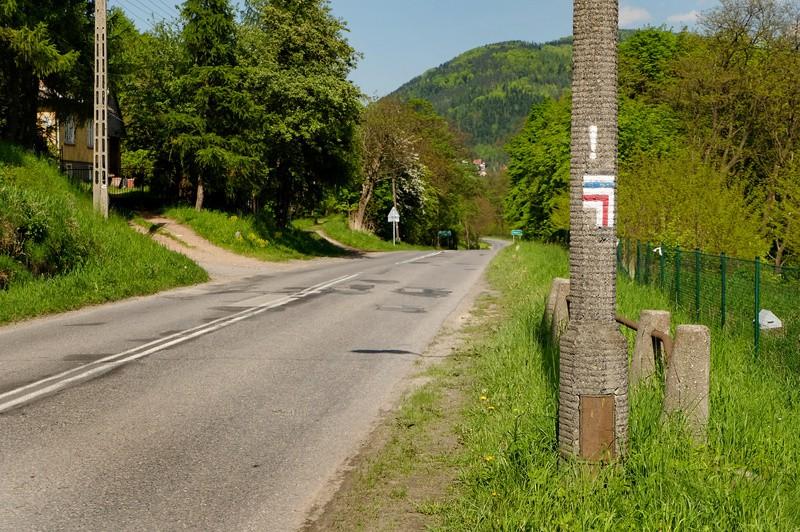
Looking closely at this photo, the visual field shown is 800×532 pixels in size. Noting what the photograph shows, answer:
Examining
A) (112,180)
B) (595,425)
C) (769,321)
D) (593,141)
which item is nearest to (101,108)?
(769,321)

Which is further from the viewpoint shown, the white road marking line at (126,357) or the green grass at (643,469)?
the white road marking line at (126,357)

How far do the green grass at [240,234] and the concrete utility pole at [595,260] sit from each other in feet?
100

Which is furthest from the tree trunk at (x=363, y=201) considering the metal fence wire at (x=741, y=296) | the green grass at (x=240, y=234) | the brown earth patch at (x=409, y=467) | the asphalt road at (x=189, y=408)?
the brown earth patch at (x=409, y=467)

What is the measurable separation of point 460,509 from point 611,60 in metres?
3.09

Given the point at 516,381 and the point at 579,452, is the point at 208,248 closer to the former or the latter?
the point at 516,381

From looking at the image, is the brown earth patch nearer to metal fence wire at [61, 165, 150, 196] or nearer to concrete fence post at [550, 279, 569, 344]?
concrete fence post at [550, 279, 569, 344]

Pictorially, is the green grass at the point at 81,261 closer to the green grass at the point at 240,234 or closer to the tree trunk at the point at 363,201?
the green grass at the point at 240,234

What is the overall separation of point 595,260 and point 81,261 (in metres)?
16.2

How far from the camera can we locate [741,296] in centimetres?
1096

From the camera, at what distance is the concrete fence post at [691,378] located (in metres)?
5.84

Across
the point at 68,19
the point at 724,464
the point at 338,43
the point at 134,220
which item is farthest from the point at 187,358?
the point at 338,43

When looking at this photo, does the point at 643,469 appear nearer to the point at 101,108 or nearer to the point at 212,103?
the point at 101,108

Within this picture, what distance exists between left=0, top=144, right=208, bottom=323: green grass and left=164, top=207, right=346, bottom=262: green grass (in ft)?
32.3

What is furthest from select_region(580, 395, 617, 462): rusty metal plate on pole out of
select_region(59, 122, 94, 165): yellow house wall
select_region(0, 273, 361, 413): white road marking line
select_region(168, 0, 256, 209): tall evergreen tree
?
select_region(59, 122, 94, 165): yellow house wall
